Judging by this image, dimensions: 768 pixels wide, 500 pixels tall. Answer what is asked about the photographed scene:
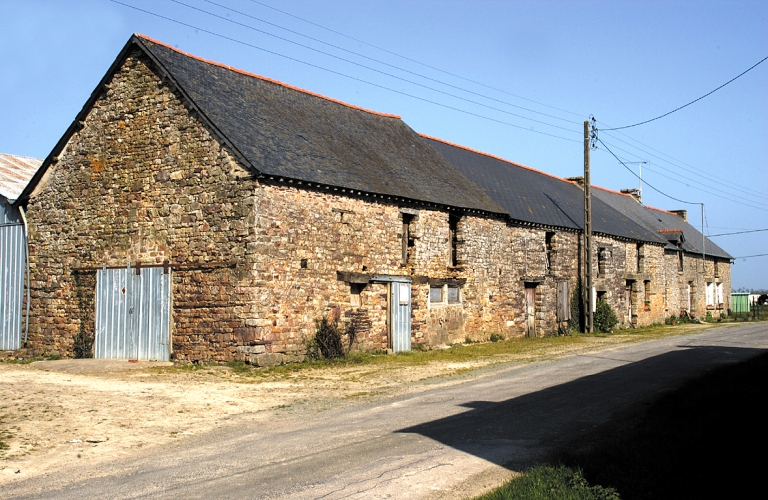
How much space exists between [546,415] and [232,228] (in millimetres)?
9208

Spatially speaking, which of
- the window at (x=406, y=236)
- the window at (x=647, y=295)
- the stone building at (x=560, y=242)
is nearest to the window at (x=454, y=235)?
the window at (x=406, y=236)

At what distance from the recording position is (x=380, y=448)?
298 inches

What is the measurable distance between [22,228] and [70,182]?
240 cm

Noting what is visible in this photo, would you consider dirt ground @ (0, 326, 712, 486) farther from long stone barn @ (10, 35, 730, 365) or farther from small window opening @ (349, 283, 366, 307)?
small window opening @ (349, 283, 366, 307)

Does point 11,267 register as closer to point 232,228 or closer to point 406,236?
point 232,228

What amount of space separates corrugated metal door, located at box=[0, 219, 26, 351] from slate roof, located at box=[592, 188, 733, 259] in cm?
2934

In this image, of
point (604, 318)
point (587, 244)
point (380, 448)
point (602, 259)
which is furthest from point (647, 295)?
point (380, 448)

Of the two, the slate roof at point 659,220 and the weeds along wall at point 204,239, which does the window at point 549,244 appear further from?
the slate roof at point 659,220

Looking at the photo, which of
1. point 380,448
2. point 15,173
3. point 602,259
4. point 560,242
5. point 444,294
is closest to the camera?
point 380,448

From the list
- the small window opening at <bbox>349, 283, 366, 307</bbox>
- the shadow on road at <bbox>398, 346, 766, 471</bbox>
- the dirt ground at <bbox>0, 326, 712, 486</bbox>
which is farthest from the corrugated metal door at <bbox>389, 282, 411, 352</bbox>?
the shadow on road at <bbox>398, 346, 766, 471</bbox>

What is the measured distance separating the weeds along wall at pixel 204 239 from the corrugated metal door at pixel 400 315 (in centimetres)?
31

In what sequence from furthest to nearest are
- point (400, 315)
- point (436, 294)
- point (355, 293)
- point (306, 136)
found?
point (436, 294), point (400, 315), point (306, 136), point (355, 293)

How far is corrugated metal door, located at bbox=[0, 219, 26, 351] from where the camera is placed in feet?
63.7

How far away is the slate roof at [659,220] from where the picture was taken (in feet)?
136
